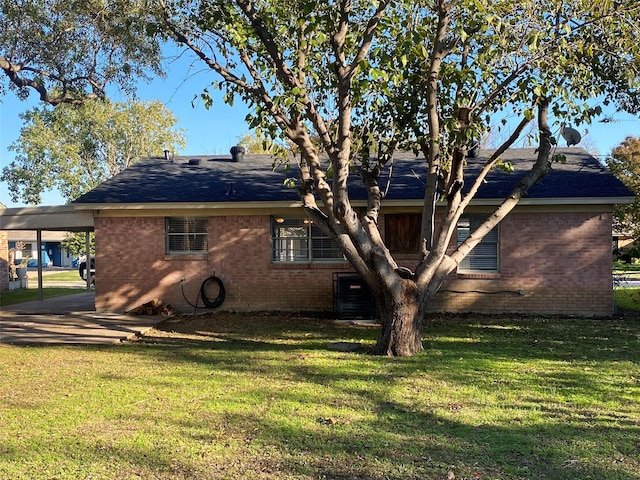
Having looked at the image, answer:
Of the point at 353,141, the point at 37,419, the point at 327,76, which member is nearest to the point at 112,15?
the point at 327,76

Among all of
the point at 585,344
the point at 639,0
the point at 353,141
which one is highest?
the point at 639,0

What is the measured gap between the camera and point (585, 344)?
893 centimetres

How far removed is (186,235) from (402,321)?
7.39m

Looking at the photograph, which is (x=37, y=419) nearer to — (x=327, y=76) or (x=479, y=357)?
(x=479, y=357)

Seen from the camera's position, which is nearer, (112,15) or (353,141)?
(353,141)

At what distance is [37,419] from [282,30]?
5.57 m

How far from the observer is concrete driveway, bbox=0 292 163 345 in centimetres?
986

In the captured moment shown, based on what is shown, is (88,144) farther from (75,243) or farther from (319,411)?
(319,411)

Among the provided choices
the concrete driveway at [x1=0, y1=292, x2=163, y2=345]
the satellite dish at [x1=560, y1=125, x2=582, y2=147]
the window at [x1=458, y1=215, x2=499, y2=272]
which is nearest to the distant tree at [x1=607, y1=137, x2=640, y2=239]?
the satellite dish at [x1=560, y1=125, x2=582, y2=147]

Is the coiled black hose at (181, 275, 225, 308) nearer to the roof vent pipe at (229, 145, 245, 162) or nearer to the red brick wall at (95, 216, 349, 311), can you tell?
the red brick wall at (95, 216, 349, 311)

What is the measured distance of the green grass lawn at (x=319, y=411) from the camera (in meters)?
4.07

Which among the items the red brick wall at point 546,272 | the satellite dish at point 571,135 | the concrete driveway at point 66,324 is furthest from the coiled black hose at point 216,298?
the satellite dish at point 571,135

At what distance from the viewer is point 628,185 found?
16.1m

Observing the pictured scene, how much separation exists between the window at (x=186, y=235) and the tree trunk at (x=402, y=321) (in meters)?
6.83
